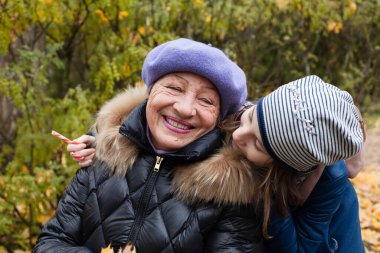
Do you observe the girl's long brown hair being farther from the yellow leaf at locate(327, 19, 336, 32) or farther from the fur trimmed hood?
the yellow leaf at locate(327, 19, 336, 32)

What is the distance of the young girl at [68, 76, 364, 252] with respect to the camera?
1695mm

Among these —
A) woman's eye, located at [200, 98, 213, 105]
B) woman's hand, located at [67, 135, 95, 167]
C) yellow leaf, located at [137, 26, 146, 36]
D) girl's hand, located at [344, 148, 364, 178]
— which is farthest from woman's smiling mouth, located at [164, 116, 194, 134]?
yellow leaf, located at [137, 26, 146, 36]

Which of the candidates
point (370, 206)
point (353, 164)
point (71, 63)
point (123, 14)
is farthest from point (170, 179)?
point (370, 206)

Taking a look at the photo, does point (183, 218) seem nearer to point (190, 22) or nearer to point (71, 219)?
point (71, 219)

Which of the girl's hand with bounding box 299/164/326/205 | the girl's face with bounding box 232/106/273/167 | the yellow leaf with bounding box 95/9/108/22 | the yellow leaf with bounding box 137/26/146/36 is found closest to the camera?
the girl's face with bounding box 232/106/273/167

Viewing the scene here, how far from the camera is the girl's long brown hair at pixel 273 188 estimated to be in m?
1.90

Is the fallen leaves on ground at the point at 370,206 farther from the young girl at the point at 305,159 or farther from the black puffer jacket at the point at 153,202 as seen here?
the black puffer jacket at the point at 153,202

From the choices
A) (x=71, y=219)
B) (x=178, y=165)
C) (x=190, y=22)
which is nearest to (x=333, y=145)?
(x=178, y=165)

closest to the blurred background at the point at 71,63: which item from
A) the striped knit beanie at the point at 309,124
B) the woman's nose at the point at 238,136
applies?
the woman's nose at the point at 238,136

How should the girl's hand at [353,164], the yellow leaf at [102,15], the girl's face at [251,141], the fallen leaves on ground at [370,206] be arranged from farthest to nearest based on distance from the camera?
the fallen leaves on ground at [370,206], the yellow leaf at [102,15], the girl's hand at [353,164], the girl's face at [251,141]

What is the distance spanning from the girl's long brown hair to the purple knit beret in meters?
0.33

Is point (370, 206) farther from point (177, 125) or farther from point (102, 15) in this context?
point (177, 125)

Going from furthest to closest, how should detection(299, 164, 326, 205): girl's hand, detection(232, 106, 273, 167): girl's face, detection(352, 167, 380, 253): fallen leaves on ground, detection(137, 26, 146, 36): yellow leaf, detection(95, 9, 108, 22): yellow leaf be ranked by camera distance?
1. detection(137, 26, 146, 36): yellow leaf
2. detection(352, 167, 380, 253): fallen leaves on ground
3. detection(95, 9, 108, 22): yellow leaf
4. detection(299, 164, 326, 205): girl's hand
5. detection(232, 106, 273, 167): girl's face

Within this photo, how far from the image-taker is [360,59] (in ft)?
28.1
